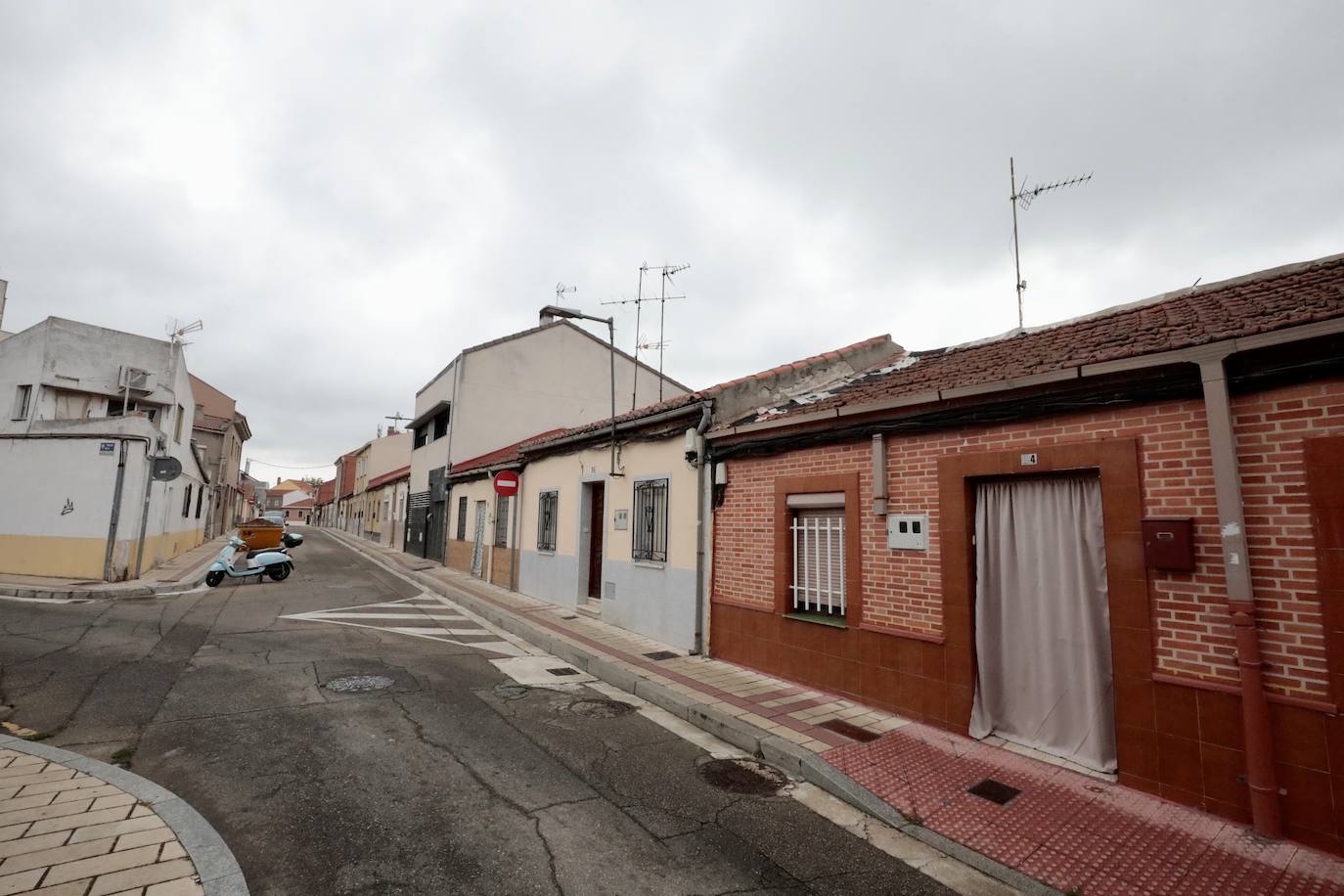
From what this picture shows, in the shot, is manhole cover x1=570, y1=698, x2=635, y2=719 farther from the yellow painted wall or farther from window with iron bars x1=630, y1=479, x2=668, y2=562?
the yellow painted wall

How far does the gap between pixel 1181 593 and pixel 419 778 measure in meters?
5.45

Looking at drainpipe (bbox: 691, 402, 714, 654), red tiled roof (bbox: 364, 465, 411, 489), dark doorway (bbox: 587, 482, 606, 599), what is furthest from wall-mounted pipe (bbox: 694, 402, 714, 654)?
red tiled roof (bbox: 364, 465, 411, 489)

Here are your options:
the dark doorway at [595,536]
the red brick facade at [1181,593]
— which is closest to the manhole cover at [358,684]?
the red brick facade at [1181,593]

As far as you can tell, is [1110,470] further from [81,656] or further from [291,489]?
[291,489]

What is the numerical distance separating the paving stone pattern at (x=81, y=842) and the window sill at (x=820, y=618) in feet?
17.4

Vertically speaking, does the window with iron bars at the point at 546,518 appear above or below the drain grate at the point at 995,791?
above

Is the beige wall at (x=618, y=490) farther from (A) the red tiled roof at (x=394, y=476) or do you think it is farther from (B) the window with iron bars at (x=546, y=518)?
(A) the red tiled roof at (x=394, y=476)

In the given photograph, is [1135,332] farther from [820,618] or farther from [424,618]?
[424,618]

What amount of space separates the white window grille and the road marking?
162 inches

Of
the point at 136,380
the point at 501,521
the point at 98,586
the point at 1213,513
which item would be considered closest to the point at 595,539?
the point at 501,521

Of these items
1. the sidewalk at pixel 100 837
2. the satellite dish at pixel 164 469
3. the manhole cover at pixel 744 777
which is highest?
the satellite dish at pixel 164 469

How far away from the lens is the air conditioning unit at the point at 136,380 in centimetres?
1655

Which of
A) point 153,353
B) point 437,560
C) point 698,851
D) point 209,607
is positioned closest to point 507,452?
point 437,560

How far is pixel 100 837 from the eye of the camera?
10.6ft
